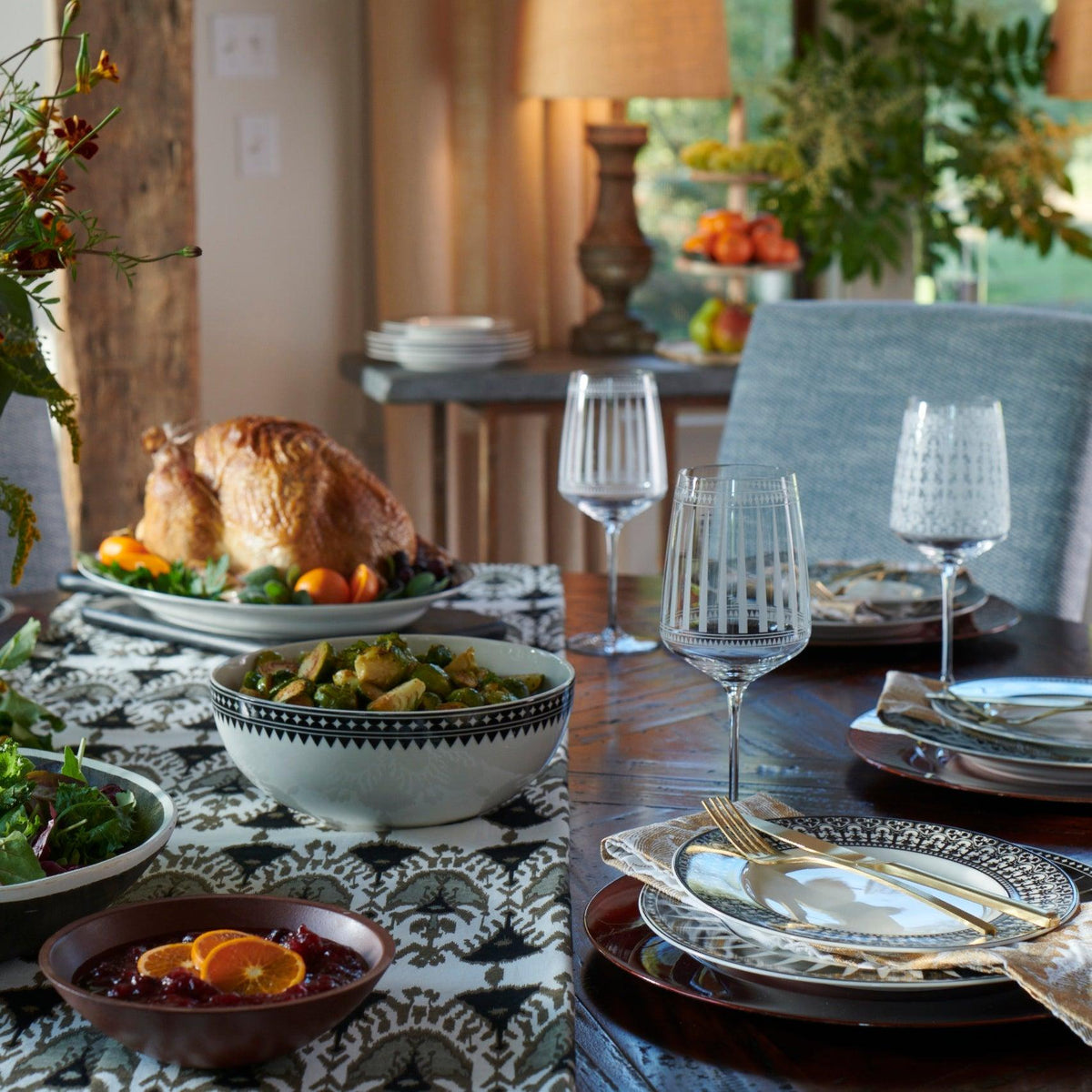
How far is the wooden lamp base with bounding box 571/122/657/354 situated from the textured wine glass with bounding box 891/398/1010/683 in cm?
216

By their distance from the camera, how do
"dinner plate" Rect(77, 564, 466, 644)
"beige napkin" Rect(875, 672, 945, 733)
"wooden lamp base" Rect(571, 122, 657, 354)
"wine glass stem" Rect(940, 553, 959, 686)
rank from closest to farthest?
"beige napkin" Rect(875, 672, 945, 733), "wine glass stem" Rect(940, 553, 959, 686), "dinner plate" Rect(77, 564, 466, 644), "wooden lamp base" Rect(571, 122, 657, 354)

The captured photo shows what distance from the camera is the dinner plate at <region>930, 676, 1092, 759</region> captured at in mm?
998

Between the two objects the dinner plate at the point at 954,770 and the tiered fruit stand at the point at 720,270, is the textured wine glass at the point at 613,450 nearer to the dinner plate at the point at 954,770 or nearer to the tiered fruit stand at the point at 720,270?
the dinner plate at the point at 954,770

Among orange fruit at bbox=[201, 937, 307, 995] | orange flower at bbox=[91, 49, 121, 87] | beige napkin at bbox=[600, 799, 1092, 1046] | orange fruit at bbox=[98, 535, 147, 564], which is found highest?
orange flower at bbox=[91, 49, 121, 87]

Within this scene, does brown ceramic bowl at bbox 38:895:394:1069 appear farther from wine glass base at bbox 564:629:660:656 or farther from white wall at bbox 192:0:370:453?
white wall at bbox 192:0:370:453

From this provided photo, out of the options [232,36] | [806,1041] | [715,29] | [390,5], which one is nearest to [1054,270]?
[715,29]

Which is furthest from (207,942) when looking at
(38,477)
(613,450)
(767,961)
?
(38,477)

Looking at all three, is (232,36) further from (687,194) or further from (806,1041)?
(806,1041)

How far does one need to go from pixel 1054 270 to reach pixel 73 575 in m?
3.00

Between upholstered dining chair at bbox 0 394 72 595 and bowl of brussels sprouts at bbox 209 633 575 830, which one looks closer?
bowl of brussels sprouts at bbox 209 633 575 830

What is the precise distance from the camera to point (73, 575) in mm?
1580

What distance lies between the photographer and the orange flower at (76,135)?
2.52 ft

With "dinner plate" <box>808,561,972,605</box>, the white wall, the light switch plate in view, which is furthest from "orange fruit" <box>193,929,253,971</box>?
the light switch plate

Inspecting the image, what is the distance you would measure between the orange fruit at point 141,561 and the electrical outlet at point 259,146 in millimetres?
2024
